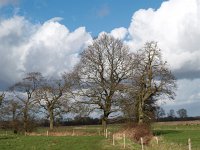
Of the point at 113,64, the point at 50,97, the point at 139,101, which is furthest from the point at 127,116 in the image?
the point at 50,97

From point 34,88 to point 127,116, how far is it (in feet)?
85.4

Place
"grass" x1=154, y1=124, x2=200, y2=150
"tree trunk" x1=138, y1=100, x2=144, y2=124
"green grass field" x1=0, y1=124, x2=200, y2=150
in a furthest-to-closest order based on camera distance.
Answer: "tree trunk" x1=138, y1=100, x2=144, y2=124 < "grass" x1=154, y1=124, x2=200, y2=150 < "green grass field" x1=0, y1=124, x2=200, y2=150

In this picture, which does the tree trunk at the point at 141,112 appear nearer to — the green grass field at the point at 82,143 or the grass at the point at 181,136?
Answer: the grass at the point at 181,136

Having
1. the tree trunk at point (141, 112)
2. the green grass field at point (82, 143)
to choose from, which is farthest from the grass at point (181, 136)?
the tree trunk at point (141, 112)

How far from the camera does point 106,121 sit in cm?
6906

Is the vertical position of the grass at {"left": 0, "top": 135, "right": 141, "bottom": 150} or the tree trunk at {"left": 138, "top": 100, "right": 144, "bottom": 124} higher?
the tree trunk at {"left": 138, "top": 100, "right": 144, "bottom": 124}

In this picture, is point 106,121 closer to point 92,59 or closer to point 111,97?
point 111,97

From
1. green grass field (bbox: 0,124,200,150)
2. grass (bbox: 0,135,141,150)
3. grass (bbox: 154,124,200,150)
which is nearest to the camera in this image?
green grass field (bbox: 0,124,200,150)

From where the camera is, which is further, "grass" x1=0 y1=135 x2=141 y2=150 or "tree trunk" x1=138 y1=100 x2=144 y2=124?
"tree trunk" x1=138 y1=100 x2=144 y2=124

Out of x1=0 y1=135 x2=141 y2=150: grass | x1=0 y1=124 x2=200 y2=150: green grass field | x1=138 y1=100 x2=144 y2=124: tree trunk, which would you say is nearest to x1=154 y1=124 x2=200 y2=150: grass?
x1=0 y1=124 x2=200 y2=150: green grass field

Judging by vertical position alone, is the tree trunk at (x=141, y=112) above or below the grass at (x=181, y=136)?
above

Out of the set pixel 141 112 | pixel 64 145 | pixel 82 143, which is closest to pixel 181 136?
pixel 141 112

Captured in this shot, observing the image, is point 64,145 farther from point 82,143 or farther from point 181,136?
point 181,136

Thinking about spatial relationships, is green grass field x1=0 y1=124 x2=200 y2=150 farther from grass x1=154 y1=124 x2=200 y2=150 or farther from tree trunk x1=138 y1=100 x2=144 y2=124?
tree trunk x1=138 y1=100 x2=144 y2=124
